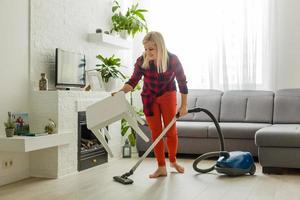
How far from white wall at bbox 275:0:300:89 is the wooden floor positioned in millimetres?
2063

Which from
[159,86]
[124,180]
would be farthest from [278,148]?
[124,180]

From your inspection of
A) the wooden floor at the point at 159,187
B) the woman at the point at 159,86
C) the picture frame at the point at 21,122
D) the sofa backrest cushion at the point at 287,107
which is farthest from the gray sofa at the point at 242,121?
the picture frame at the point at 21,122

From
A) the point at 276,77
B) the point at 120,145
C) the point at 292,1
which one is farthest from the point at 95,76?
the point at 292,1

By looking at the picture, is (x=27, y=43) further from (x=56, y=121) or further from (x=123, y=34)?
(x=123, y=34)

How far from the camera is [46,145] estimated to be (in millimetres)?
3857

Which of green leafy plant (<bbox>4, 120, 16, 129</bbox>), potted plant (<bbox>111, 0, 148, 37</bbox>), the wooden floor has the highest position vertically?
potted plant (<bbox>111, 0, 148, 37</bbox>)

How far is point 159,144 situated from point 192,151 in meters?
1.30

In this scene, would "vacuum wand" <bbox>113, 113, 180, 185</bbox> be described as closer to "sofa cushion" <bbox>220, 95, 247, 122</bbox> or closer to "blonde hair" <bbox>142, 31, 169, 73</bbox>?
"blonde hair" <bbox>142, 31, 169, 73</bbox>

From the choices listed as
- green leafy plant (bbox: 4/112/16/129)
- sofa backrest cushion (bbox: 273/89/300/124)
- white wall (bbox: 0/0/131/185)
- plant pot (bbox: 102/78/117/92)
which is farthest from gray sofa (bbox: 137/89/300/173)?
green leafy plant (bbox: 4/112/16/129)

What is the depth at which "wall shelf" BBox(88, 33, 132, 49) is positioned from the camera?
206 inches

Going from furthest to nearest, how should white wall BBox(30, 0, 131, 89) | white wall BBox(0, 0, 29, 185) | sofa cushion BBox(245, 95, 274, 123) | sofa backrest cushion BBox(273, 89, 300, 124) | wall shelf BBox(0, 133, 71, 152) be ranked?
1. sofa cushion BBox(245, 95, 274, 123)
2. sofa backrest cushion BBox(273, 89, 300, 124)
3. white wall BBox(30, 0, 131, 89)
4. white wall BBox(0, 0, 29, 185)
5. wall shelf BBox(0, 133, 71, 152)

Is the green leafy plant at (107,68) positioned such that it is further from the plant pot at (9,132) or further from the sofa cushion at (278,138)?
the sofa cushion at (278,138)

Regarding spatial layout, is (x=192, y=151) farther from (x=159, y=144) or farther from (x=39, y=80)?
(x=39, y=80)

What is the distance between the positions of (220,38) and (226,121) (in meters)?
1.25
